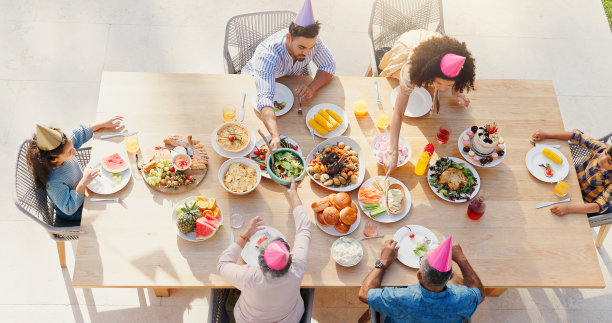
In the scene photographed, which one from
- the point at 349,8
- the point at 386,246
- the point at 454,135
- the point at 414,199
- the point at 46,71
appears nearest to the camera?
the point at 386,246

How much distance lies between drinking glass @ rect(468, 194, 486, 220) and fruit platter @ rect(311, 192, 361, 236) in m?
0.69

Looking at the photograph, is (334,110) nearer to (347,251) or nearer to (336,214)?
(336,214)

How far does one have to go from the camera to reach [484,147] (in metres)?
2.91

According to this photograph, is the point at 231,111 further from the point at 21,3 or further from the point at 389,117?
the point at 21,3

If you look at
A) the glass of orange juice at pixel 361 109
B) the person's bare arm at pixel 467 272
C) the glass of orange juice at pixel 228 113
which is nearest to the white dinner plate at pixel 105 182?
the glass of orange juice at pixel 228 113

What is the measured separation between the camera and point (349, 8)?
5016mm

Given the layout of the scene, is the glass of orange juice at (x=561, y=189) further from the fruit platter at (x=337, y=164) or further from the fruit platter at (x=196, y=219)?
the fruit platter at (x=196, y=219)

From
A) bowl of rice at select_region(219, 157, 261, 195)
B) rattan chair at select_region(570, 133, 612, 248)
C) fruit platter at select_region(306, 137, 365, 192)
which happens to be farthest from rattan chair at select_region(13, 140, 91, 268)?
rattan chair at select_region(570, 133, 612, 248)

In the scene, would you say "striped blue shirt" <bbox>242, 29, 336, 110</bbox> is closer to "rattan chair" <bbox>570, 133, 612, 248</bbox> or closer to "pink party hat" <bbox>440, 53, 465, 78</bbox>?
"pink party hat" <bbox>440, 53, 465, 78</bbox>

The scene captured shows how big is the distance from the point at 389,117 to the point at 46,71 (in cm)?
335

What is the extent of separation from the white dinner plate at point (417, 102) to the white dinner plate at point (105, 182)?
1.84 metres

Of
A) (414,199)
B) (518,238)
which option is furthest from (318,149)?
(518,238)

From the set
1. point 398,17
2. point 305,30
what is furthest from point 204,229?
point 398,17

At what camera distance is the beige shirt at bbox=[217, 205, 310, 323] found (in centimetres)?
229
